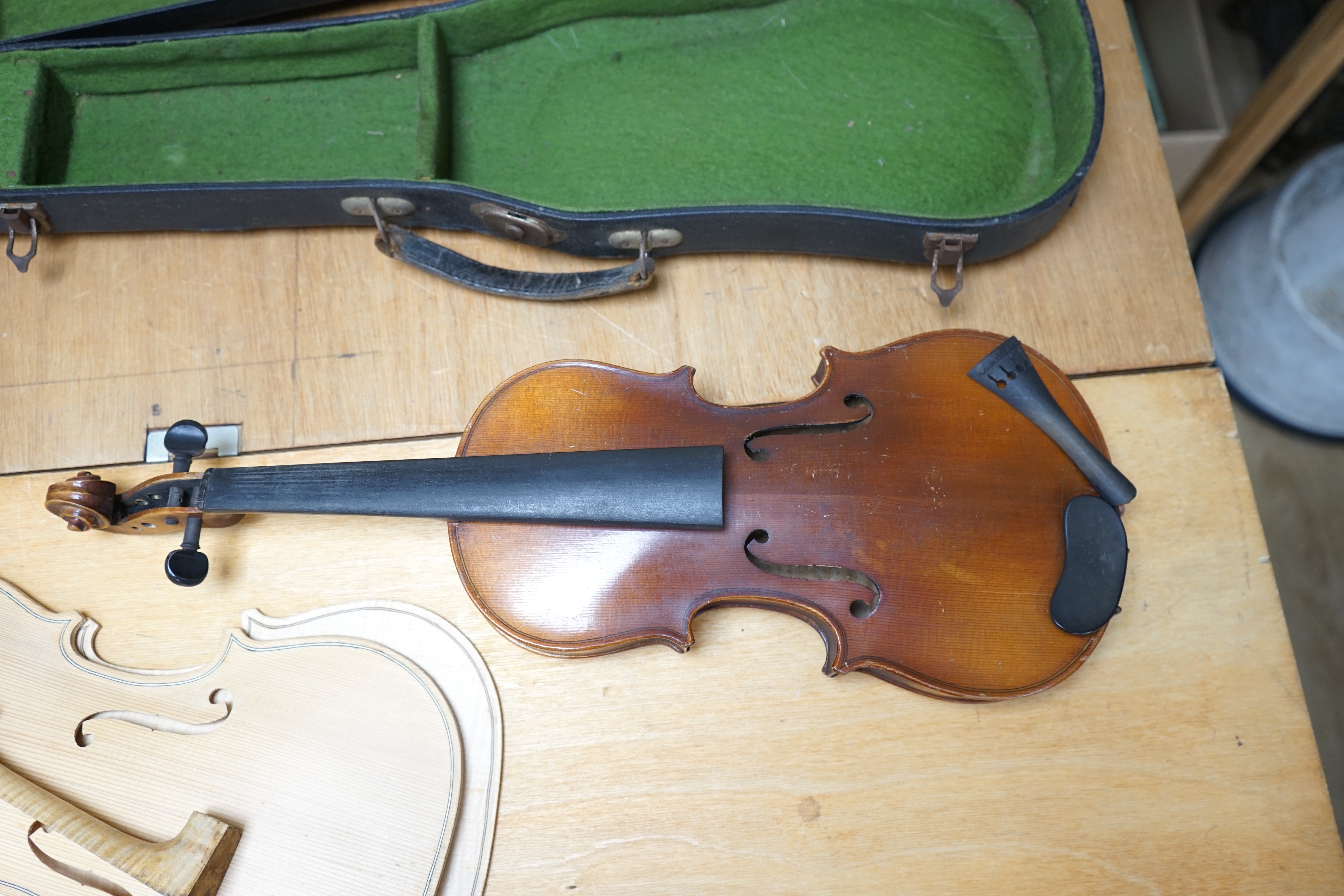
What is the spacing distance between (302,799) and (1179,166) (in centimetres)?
232

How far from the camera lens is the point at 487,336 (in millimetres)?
1583

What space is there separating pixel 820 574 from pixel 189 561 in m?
0.93

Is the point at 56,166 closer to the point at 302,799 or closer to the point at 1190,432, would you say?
the point at 302,799

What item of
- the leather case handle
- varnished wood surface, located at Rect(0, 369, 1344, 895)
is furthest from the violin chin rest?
the leather case handle

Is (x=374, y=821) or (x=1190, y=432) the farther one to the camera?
(x=1190, y=432)

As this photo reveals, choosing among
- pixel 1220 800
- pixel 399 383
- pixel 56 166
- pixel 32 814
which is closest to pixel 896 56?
pixel 399 383

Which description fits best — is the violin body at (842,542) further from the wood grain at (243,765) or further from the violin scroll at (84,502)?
the violin scroll at (84,502)

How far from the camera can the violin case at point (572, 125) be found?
1.52 metres

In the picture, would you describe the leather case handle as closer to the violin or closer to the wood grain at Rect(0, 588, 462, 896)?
the violin

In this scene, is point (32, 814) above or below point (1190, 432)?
above

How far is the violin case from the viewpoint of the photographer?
152 centimetres

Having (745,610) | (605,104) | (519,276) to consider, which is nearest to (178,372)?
(519,276)

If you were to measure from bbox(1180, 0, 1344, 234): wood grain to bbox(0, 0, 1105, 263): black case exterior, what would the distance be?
27.7 inches

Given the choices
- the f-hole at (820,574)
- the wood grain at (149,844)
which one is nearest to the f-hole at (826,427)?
the f-hole at (820,574)
